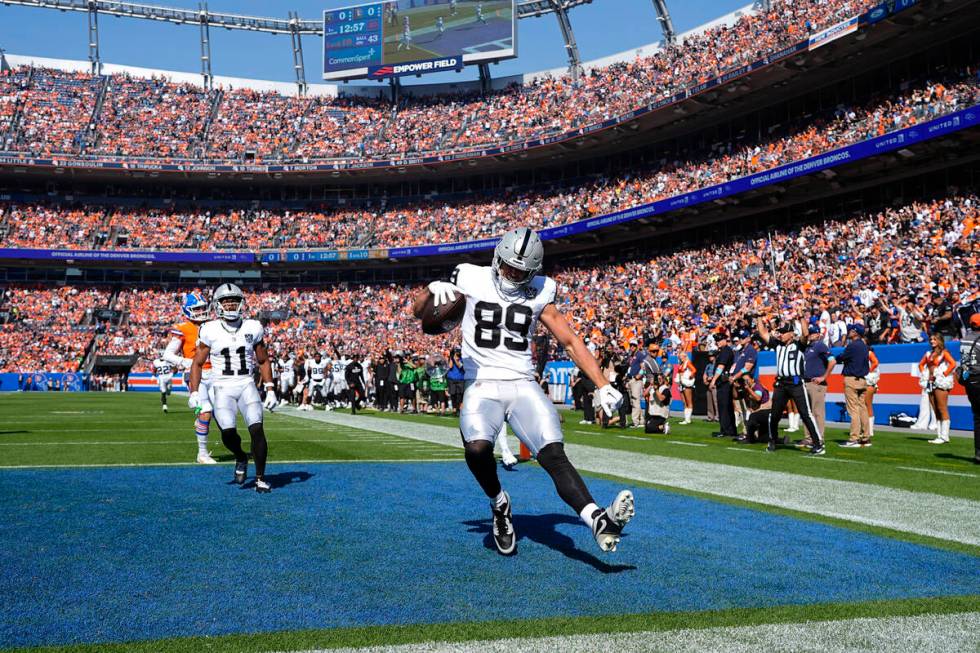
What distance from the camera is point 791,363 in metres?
13.0

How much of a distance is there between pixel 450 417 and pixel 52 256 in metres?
37.7

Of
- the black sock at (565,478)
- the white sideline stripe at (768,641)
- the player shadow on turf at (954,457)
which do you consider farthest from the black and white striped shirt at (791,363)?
the white sideline stripe at (768,641)

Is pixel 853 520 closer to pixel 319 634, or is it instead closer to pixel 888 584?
pixel 888 584

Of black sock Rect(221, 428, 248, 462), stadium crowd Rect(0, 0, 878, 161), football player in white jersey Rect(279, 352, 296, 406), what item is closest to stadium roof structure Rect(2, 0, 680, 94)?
stadium crowd Rect(0, 0, 878, 161)

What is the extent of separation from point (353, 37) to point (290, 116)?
6.95 meters

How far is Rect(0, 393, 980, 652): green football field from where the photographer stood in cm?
371

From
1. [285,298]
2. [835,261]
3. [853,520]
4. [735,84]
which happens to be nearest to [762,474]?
[853,520]

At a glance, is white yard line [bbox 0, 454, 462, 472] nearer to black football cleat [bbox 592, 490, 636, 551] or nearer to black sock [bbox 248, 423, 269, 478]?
black sock [bbox 248, 423, 269, 478]

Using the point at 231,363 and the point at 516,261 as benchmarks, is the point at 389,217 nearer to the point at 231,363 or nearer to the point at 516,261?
the point at 231,363

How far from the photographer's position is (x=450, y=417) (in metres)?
23.6

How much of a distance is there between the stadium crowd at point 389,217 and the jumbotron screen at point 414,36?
881cm

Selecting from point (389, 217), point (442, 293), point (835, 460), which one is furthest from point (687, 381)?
point (389, 217)

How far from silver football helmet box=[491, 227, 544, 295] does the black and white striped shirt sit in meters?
8.81

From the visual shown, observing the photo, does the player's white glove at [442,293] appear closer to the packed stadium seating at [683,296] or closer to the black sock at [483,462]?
the black sock at [483,462]
